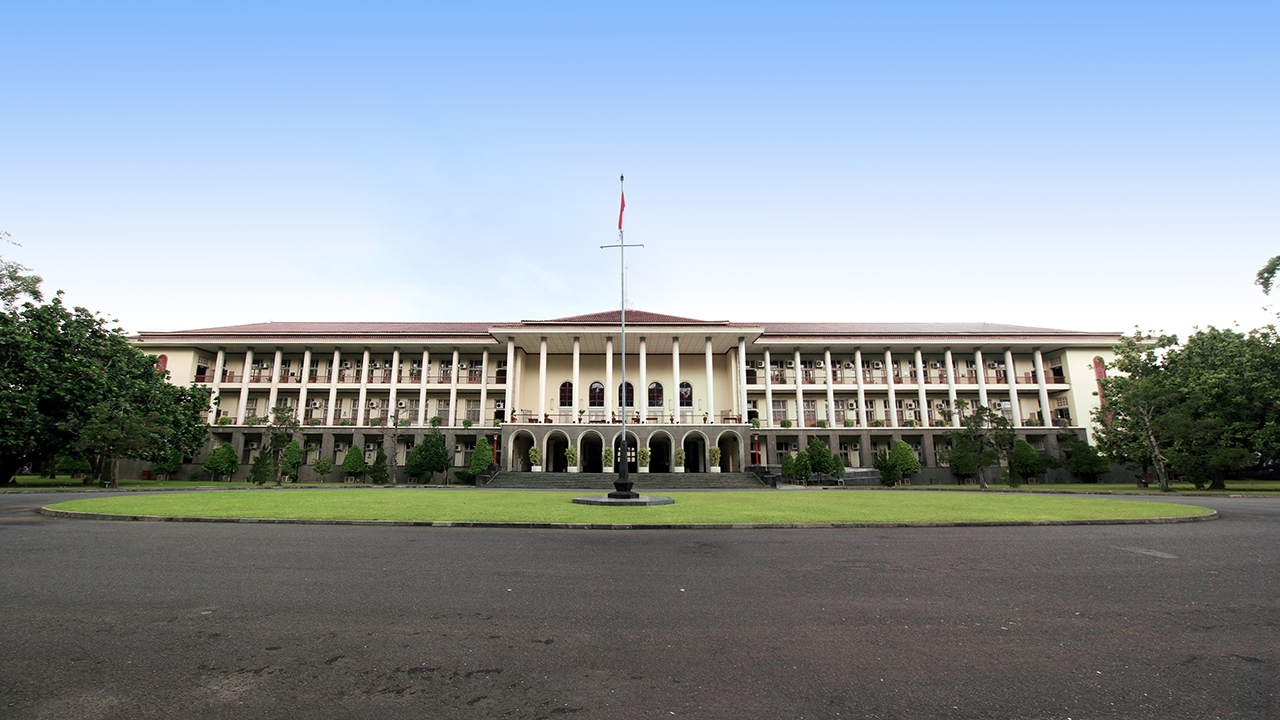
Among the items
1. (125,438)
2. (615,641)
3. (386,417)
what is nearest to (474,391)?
(386,417)

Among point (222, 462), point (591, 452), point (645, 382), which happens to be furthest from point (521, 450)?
point (222, 462)

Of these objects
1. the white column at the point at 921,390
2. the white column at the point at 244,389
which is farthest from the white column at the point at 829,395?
the white column at the point at 244,389

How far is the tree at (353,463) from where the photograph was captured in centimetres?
3683

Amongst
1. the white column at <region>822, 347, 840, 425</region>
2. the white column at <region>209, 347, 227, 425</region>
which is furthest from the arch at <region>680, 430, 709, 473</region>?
the white column at <region>209, 347, 227, 425</region>

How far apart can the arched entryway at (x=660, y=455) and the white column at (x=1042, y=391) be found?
2687cm

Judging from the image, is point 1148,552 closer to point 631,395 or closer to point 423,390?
point 631,395

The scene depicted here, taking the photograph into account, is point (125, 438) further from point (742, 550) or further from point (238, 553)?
point (742, 550)

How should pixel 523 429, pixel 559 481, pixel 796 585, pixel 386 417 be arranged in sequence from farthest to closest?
pixel 386 417
pixel 523 429
pixel 559 481
pixel 796 585

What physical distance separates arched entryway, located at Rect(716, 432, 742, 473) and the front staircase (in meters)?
5.32

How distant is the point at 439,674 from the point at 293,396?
153 feet

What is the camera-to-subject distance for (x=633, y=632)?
15.5 ft

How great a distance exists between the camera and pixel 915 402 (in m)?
43.7

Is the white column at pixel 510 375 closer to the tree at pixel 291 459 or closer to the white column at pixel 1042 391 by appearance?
the tree at pixel 291 459

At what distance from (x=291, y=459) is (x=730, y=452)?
28.8 meters
